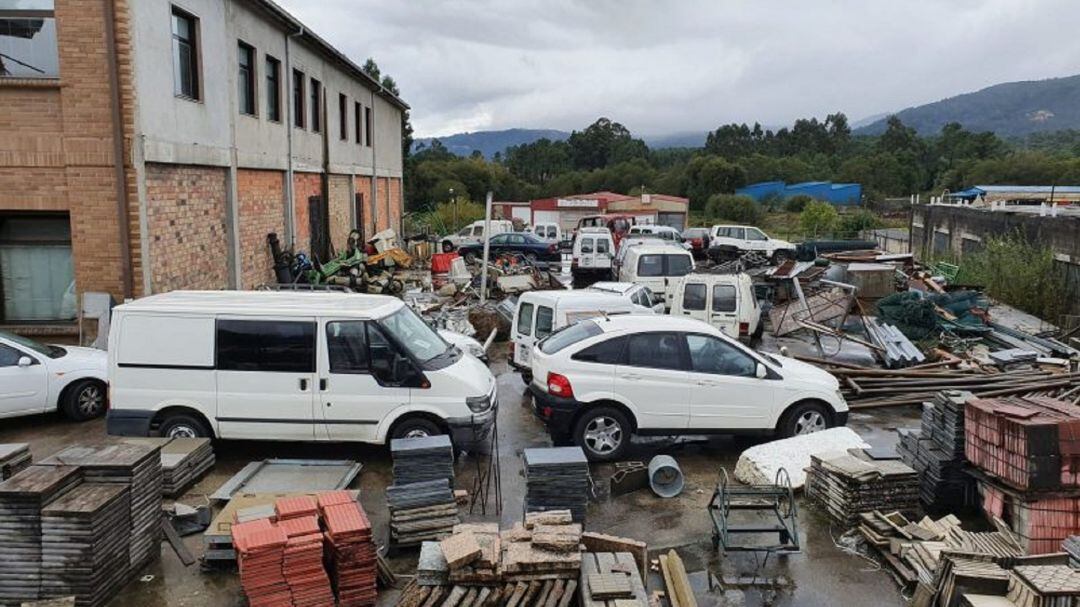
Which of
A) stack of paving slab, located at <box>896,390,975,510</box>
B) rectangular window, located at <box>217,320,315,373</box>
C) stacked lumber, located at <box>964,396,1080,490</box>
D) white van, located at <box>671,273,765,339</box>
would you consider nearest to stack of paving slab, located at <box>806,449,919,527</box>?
stack of paving slab, located at <box>896,390,975,510</box>

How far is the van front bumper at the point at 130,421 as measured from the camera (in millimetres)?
9109

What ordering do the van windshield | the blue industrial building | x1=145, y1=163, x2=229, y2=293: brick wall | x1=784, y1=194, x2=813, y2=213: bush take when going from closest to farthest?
the van windshield
x1=145, y1=163, x2=229, y2=293: brick wall
x1=784, y1=194, x2=813, y2=213: bush
the blue industrial building

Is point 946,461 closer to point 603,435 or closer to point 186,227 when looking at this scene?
point 603,435

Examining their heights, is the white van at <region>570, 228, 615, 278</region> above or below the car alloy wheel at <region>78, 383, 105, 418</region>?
above

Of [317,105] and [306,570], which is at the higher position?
[317,105]

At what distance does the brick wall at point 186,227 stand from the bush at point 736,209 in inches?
1957

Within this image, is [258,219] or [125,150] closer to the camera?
[125,150]

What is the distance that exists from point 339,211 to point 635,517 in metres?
20.7

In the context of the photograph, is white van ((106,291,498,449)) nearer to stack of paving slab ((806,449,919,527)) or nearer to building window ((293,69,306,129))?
stack of paving slab ((806,449,919,527))

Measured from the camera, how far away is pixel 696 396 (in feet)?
31.2

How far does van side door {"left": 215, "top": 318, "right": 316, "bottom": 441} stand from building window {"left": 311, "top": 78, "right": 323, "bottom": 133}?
16468 mm

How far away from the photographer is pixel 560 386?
9.38 meters

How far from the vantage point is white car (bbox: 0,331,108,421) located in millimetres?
10484

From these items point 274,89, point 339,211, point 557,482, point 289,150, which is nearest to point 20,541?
point 557,482
